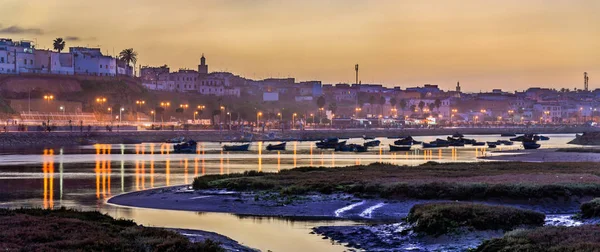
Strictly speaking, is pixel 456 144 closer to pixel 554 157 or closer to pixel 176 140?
pixel 554 157

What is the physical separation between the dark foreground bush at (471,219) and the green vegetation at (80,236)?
943 cm

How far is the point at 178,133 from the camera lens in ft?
539

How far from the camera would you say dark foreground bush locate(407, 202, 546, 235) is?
2834 centimetres

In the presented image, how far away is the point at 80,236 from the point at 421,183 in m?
24.1

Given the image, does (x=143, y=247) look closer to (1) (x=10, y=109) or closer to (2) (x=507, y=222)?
(2) (x=507, y=222)

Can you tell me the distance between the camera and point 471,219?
2859 centimetres

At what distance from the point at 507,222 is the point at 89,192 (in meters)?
29.9

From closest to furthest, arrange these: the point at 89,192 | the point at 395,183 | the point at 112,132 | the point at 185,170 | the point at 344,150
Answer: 1. the point at 395,183
2. the point at 89,192
3. the point at 185,170
4. the point at 344,150
5. the point at 112,132

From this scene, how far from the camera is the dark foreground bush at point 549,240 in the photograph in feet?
66.2

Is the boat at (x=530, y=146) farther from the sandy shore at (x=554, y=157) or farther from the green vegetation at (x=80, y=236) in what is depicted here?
the green vegetation at (x=80, y=236)

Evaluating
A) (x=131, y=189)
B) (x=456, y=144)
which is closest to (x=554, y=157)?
(x=456, y=144)

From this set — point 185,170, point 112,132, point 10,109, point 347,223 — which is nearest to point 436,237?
point 347,223

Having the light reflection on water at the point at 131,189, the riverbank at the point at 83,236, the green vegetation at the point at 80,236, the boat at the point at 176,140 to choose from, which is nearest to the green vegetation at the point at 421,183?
the light reflection on water at the point at 131,189

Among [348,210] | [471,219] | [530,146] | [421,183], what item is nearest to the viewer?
[471,219]
